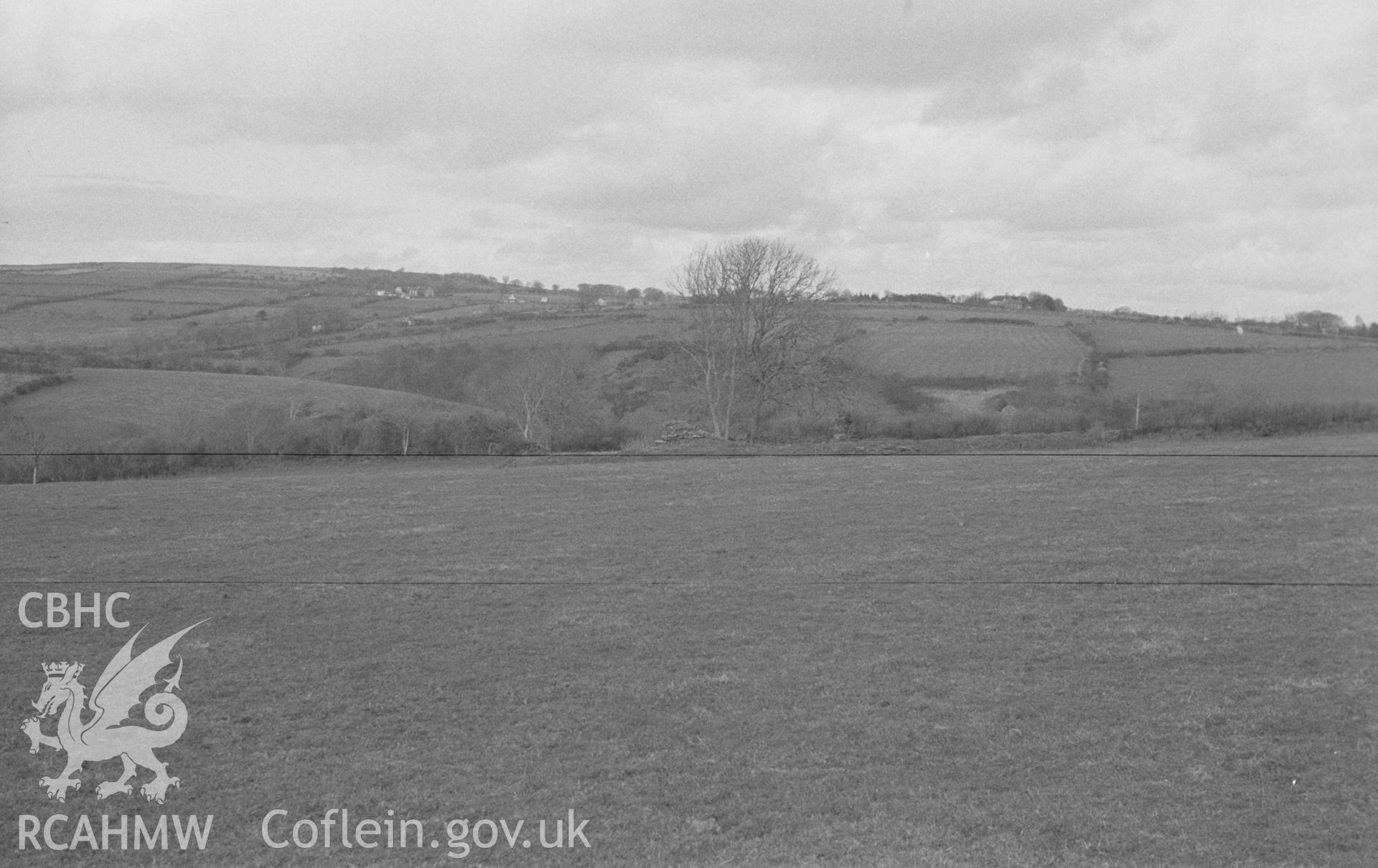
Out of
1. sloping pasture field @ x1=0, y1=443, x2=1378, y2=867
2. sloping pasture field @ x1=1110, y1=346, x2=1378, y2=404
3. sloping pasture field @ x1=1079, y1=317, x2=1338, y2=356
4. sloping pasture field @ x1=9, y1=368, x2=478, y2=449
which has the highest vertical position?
sloping pasture field @ x1=1079, y1=317, x2=1338, y2=356

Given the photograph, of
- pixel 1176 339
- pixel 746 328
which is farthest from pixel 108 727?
pixel 746 328

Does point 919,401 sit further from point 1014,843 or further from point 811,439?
point 1014,843

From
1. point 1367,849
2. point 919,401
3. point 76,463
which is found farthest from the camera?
point 919,401

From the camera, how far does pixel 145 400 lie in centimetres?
1545

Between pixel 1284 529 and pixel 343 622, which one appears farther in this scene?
pixel 1284 529

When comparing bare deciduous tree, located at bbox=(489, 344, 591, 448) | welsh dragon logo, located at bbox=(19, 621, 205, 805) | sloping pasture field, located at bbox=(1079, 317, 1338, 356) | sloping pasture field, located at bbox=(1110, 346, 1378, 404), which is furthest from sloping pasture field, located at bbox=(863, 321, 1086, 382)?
welsh dragon logo, located at bbox=(19, 621, 205, 805)

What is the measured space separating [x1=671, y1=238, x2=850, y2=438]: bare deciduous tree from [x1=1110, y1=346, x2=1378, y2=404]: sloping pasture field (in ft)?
94.2

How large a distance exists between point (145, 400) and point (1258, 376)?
1581 cm

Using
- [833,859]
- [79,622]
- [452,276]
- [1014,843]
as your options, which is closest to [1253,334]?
[1014,843]

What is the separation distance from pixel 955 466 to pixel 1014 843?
1742 cm

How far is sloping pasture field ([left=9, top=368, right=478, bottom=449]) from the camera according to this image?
1364cm

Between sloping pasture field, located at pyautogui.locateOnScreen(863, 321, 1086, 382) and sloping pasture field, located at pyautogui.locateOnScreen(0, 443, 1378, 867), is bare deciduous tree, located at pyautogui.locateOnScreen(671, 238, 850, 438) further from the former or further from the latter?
sloping pasture field, located at pyautogui.locateOnScreen(0, 443, 1378, 867)

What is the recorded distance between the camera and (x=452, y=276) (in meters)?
40.5

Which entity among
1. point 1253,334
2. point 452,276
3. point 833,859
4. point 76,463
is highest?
point 452,276
